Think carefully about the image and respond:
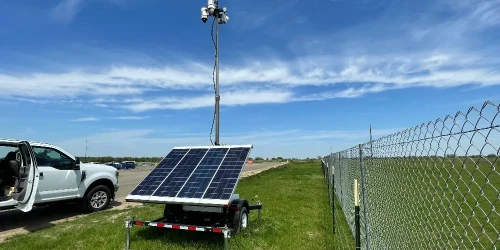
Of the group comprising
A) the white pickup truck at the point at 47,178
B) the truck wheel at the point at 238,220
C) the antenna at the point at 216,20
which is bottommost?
the truck wheel at the point at 238,220

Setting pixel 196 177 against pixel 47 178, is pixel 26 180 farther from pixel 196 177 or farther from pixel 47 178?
pixel 196 177

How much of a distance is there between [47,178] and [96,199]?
1.83 metres

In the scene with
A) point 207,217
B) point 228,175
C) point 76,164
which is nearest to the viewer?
point 228,175

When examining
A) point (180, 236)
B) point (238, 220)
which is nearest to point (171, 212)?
point (180, 236)

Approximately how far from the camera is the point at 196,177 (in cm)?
690

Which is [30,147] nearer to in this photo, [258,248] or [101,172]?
[101,172]

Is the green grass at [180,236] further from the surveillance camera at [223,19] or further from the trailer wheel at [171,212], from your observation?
the surveillance camera at [223,19]

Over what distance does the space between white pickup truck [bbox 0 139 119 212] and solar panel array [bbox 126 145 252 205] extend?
340 centimetres

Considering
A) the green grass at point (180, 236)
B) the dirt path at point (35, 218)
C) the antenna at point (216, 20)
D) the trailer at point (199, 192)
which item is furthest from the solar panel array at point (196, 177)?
the dirt path at point (35, 218)

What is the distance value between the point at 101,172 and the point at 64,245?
436 cm

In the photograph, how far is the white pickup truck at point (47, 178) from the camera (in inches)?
322

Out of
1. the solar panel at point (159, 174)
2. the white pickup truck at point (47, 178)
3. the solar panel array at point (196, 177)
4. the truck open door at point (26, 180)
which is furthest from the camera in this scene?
the white pickup truck at point (47, 178)

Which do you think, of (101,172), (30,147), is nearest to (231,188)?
(30,147)

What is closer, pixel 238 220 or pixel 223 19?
pixel 238 220
